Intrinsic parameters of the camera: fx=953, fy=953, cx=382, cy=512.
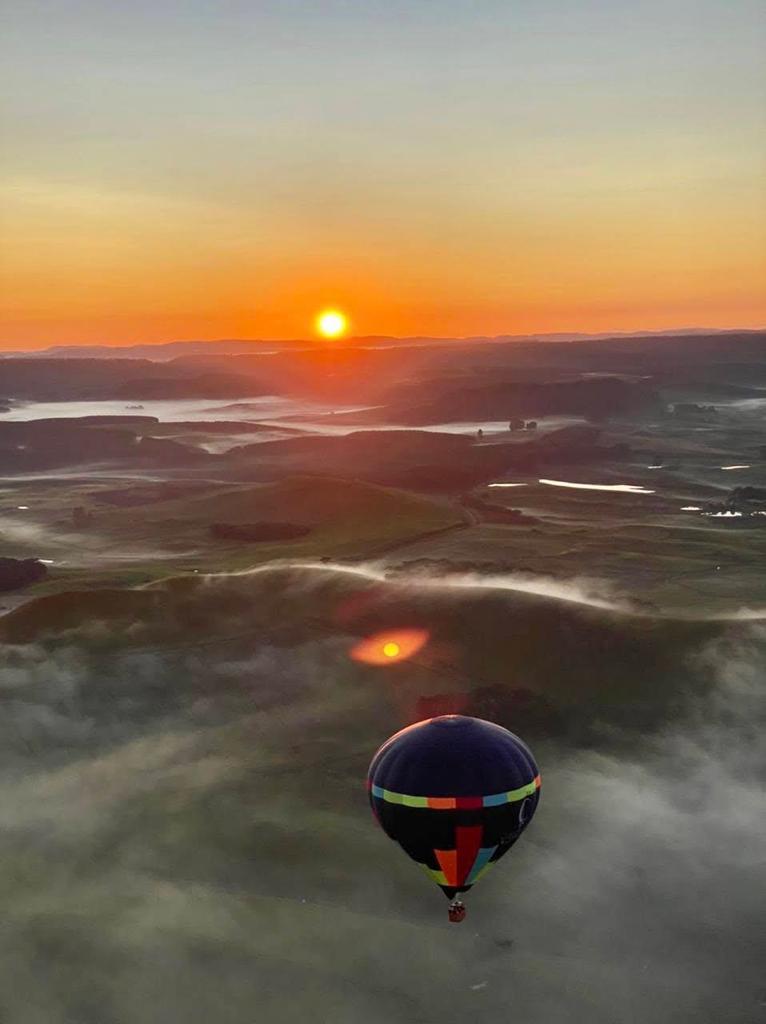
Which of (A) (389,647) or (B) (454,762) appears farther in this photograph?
(A) (389,647)

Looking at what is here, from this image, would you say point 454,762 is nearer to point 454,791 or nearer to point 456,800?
point 454,791

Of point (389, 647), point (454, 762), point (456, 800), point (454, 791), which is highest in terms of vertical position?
point (454, 762)

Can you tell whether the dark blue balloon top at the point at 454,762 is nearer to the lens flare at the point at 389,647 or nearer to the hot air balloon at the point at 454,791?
the hot air balloon at the point at 454,791

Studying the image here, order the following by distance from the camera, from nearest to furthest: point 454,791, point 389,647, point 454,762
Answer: point 454,791
point 454,762
point 389,647

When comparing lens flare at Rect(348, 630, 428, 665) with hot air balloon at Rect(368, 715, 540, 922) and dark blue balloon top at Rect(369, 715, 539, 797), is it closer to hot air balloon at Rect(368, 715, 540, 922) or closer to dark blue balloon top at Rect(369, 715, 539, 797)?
hot air balloon at Rect(368, 715, 540, 922)

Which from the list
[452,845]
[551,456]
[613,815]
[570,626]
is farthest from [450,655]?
[551,456]

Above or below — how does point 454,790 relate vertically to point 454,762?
below

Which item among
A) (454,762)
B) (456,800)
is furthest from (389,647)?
(456,800)

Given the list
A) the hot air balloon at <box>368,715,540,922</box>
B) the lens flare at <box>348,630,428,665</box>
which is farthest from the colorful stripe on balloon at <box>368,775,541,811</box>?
the lens flare at <box>348,630,428,665</box>
